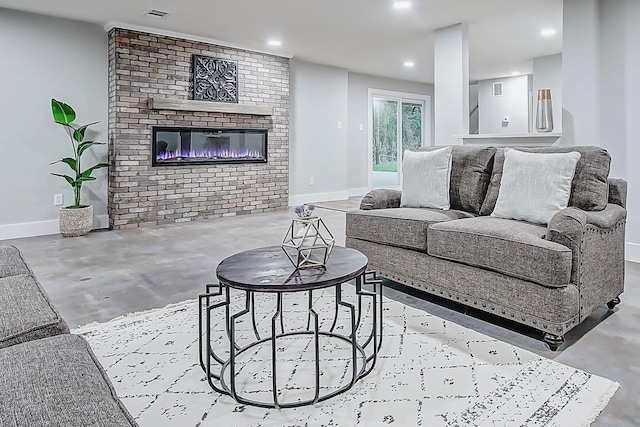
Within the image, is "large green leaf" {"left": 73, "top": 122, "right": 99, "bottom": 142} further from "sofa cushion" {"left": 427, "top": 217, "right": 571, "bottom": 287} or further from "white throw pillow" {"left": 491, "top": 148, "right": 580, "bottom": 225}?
"white throw pillow" {"left": 491, "top": 148, "right": 580, "bottom": 225}

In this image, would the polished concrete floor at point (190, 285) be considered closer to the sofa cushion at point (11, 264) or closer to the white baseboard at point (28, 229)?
the white baseboard at point (28, 229)

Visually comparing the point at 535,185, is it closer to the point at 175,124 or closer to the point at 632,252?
the point at 632,252

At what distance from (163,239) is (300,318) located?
2806 mm

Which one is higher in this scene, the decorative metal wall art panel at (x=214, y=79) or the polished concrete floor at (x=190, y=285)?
the decorative metal wall art panel at (x=214, y=79)

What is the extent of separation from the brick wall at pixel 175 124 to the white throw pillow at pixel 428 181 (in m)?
3.59

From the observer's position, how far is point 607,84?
408 centimetres

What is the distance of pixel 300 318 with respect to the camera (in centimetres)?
251

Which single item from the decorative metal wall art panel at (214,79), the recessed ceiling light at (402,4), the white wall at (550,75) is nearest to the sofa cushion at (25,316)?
the recessed ceiling light at (402,4)

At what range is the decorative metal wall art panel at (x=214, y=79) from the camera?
5973 mm

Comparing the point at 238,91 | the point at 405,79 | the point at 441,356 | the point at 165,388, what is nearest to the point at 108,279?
the point at 165,388

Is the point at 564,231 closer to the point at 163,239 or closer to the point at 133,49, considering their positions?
the point at 163,239

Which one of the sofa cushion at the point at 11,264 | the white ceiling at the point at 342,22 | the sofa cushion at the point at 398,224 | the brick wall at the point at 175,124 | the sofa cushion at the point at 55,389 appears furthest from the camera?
the brick wall at the point at 175,124

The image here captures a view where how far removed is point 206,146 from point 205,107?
54cm

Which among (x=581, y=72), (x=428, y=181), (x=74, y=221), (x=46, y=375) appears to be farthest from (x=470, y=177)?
(x=74, y=221)
